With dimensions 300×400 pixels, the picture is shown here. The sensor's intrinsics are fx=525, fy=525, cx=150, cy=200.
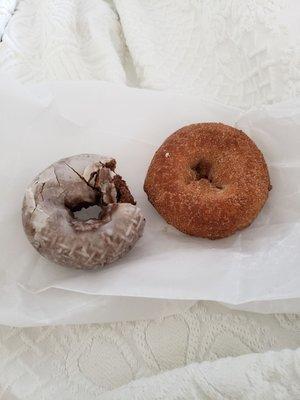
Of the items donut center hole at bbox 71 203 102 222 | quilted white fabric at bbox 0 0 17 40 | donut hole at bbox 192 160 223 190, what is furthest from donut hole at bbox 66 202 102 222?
quilted white fabric at bbox 0 0 17 40

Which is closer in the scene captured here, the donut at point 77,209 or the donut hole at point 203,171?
the donut at point 77,209

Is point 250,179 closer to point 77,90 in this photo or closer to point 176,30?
point 77,90

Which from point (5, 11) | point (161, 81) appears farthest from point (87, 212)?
point (5, 11)

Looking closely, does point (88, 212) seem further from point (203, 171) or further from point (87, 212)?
point (203, 171)

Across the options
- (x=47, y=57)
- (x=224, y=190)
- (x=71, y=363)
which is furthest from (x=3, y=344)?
(x=47, y=57)

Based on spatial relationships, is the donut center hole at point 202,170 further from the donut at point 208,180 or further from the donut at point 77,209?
the donut at point 77,209

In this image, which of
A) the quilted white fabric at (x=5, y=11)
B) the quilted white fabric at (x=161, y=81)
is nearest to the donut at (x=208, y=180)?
the quilted white fabric at (x=161, y=81)

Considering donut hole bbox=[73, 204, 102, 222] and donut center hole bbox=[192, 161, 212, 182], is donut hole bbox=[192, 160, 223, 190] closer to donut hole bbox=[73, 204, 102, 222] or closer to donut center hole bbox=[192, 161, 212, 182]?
donut center hole bbox=[192, 161, 212, 182]
